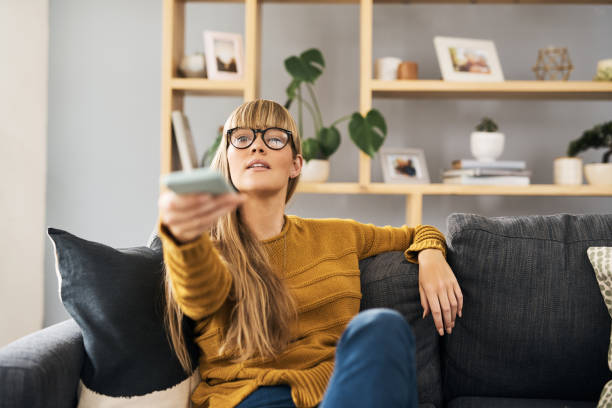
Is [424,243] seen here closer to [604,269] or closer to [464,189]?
[604,269]

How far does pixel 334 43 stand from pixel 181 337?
199 cm

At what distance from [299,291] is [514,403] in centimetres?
60

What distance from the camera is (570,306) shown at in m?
1.40

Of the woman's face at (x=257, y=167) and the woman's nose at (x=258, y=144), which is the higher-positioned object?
the woman's nose at (x=258, y=144)

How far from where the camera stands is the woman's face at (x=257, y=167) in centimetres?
135

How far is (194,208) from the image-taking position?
0.85m

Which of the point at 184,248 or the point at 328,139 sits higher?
the point at 328,139

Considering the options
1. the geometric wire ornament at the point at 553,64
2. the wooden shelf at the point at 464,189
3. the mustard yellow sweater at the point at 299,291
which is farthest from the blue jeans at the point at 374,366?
the geometric wire ornament at the point at 553,64

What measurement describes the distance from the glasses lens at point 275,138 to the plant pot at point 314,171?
1072 mm

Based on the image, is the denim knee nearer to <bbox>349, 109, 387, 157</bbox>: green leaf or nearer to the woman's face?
the woman's face

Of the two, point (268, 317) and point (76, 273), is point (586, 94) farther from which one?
point (76, 273)

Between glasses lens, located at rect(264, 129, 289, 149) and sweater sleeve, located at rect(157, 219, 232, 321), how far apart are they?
15.5 inches

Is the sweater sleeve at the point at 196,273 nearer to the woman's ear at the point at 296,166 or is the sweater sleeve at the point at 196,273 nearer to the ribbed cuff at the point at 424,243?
the woman's ear at the point at 296,166

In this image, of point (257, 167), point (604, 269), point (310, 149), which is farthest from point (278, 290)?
point (310, 149)
